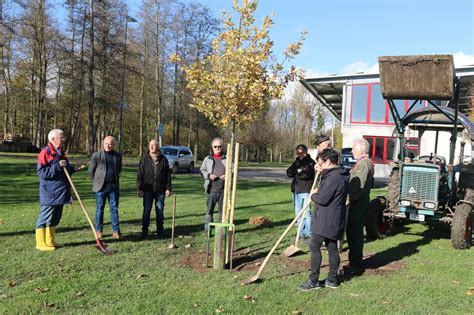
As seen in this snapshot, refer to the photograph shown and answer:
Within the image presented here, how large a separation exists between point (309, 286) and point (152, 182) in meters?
3.58

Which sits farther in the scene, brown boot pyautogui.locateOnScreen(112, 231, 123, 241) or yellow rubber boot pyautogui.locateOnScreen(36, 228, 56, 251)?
brown boot pyautogui.locateOnScreen(112, 231, 123, 241)

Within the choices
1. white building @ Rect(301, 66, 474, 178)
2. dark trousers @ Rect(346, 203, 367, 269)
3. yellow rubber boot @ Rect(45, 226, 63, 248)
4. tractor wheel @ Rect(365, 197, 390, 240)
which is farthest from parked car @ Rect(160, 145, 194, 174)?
dark trousers @ Rect(346, 203, 367, 269)

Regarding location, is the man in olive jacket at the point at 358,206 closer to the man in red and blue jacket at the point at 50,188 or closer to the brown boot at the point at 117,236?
the brown boot at the point at 117,236

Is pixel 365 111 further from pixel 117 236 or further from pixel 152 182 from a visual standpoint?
pixel 117 236

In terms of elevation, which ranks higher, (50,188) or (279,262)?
(50,188)

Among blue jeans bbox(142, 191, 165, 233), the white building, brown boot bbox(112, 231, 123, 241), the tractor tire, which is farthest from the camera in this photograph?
the white building

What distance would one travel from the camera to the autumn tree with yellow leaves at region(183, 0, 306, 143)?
10.3 m

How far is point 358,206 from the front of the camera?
6250 mm

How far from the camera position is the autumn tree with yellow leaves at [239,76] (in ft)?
33.9

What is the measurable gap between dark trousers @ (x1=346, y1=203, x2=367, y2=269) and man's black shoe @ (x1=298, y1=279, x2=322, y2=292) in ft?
3.68

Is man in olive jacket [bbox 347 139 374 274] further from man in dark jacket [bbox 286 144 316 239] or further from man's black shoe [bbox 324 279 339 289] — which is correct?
man in dark jacket [bbox 286 144 316 239]

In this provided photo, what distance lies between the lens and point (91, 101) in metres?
26.0

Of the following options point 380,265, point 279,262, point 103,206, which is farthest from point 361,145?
point 103,206

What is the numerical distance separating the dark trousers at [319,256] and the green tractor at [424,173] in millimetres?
3329
